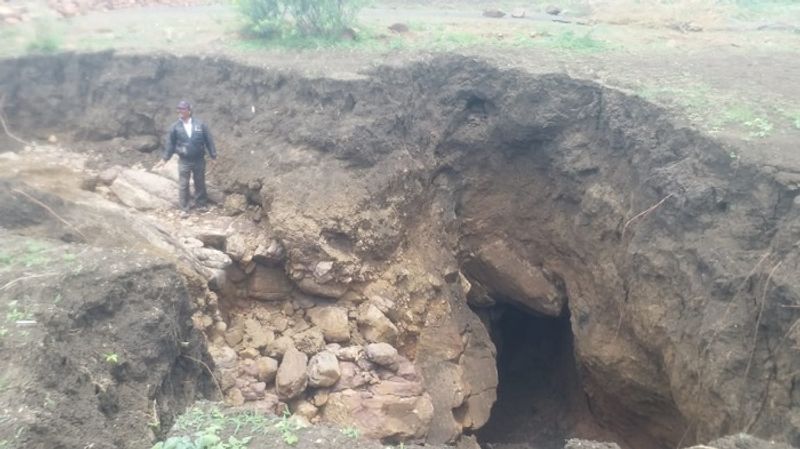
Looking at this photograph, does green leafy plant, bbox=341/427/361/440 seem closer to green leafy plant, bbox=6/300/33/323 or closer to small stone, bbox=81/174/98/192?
green leafy plant, bbox=6/300/33/323

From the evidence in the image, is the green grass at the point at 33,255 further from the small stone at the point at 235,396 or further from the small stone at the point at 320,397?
the small stone at the point at 320,397

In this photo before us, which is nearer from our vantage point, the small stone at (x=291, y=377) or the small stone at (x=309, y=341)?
the small stone at (x=291, y=377)

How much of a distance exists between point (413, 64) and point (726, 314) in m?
5.15

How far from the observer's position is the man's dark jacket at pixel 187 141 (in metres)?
8.70

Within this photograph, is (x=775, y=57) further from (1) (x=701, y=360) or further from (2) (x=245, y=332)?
(2) (x=245, y=332)

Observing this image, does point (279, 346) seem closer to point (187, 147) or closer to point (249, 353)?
point (249, 353)

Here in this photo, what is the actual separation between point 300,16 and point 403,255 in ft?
14.9

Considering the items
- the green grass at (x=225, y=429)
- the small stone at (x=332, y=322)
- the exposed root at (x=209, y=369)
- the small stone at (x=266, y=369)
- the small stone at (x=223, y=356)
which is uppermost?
the green grass at (x=225, y=429)

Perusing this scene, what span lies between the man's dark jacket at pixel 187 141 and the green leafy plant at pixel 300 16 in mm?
2636

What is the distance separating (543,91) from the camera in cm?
879

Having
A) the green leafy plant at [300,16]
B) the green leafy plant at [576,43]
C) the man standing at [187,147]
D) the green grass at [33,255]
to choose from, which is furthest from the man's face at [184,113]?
the green leafy plant at [576,43]

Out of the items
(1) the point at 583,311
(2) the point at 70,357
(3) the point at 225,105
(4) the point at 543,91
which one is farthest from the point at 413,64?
(2) the point at 70,357

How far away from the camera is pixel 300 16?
36.2 ft

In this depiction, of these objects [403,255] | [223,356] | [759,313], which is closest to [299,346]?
[223,356]
